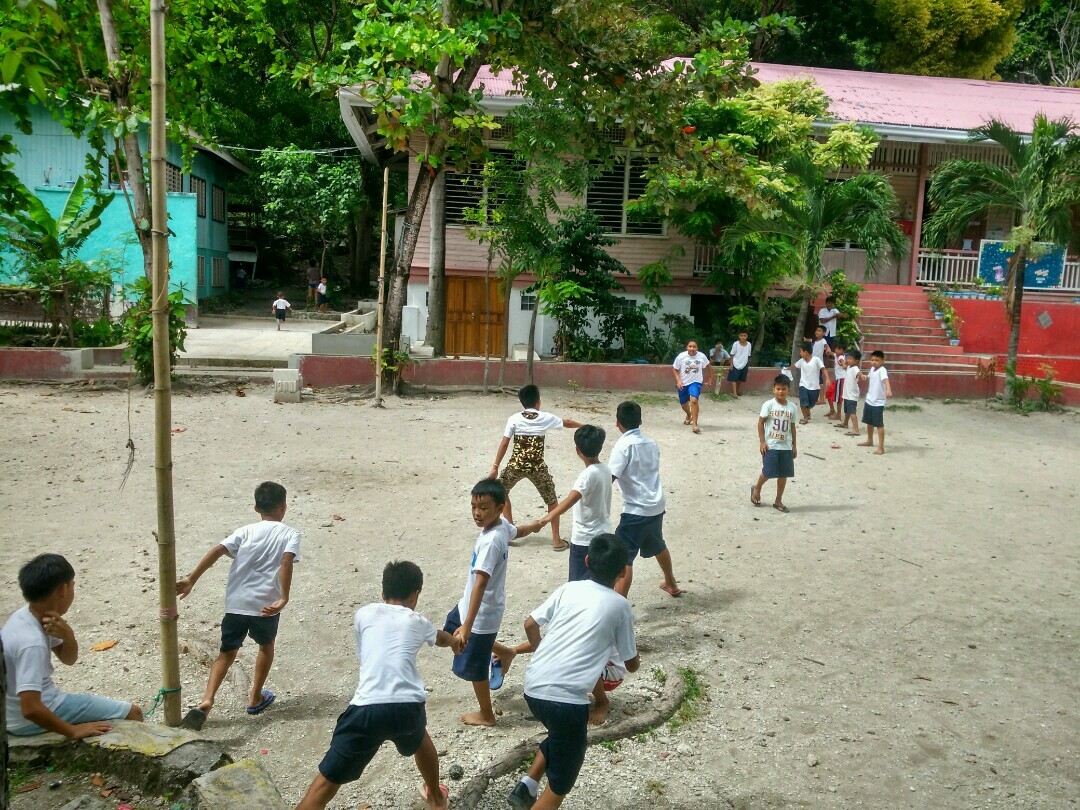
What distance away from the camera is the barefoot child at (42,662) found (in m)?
3.88

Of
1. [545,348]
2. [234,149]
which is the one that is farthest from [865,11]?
[234,149]

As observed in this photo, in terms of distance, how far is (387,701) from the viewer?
3.76 meters

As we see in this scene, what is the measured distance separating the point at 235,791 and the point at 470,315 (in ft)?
58.7

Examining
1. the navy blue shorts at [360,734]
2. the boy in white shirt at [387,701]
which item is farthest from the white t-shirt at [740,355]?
the navy blue shorts at [360,734]

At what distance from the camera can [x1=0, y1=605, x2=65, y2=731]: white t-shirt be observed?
388 cm

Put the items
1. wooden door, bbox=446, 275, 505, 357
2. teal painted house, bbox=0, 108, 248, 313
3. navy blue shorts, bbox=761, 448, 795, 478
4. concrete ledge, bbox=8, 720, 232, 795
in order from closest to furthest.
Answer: concrete ledge, bbox=8, 720, 232, 795 < navy blue shorts, bbox=761, 448, 795, 478 < wooden door, bbox=446, 275, 505, 357 < teal painted house, bbox=0, 108, 248, 313

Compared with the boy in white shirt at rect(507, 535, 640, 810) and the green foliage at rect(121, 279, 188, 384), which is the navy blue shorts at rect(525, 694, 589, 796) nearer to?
the boy in white shirt at rect(507, 535, 640, 810)

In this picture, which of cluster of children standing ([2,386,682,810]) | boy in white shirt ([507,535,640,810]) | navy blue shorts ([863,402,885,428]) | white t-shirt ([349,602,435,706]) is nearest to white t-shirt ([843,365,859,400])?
navy blue shorts ([863,402,885,428])

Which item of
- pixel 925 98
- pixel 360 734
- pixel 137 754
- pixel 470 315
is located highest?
pixel 925 98

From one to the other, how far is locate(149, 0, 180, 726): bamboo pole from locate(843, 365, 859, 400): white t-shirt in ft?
36.2

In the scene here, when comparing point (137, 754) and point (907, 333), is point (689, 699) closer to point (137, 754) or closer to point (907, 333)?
point (137, 754)

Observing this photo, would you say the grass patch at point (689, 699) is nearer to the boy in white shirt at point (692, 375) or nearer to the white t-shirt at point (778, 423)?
the white t-shirt at point (778, 423)

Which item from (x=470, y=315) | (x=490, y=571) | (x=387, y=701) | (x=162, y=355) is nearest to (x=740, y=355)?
(x=470, y=315)

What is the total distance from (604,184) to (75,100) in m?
11.3
